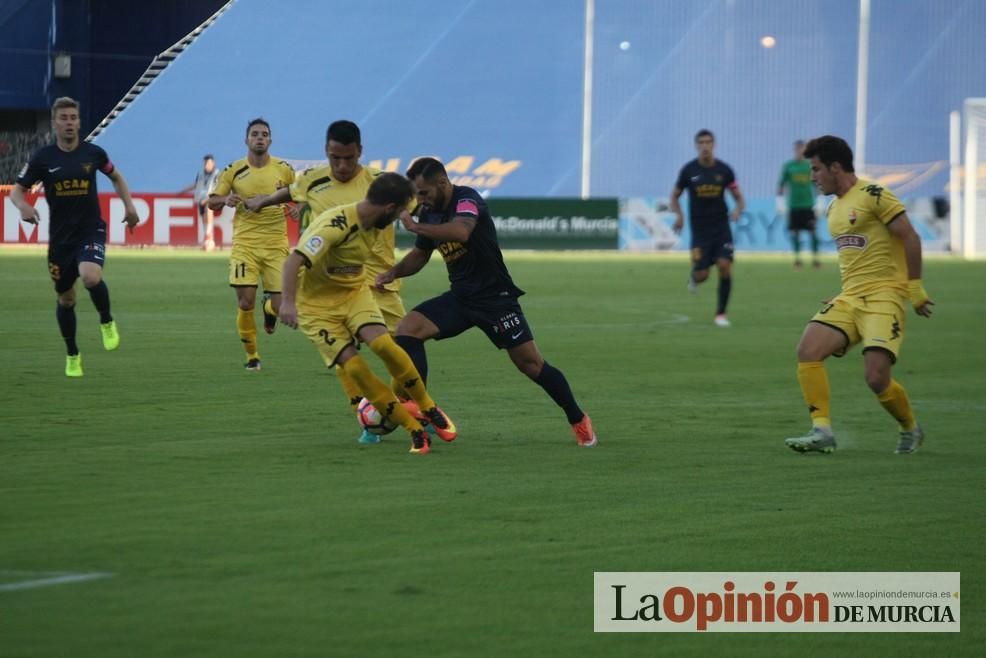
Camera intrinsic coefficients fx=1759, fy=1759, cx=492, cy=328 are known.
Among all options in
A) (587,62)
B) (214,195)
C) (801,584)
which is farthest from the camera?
(587,62)

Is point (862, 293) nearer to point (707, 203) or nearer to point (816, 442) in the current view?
point (816, 442)

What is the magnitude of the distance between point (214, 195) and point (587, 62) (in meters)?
37.0

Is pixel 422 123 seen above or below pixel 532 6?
below

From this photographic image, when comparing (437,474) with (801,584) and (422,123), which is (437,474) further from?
(422,123)

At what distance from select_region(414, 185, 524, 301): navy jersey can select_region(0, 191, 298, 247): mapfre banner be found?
3128 centimetres

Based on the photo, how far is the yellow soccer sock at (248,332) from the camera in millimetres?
15680

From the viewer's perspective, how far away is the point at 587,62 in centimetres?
5203

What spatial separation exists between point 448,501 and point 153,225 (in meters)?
35.5

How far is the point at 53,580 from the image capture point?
21.7 feet

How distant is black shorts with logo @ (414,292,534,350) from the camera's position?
10.9 meters

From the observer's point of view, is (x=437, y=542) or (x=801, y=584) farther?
(x=437, y=542)

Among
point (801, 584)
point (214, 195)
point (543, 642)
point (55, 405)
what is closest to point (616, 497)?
point (801, 584)

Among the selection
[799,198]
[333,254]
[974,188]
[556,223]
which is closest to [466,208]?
[333,254]

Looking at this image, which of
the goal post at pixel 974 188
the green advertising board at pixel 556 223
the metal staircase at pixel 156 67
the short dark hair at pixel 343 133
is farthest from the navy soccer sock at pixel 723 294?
the metal staircase at pixel 156 67
